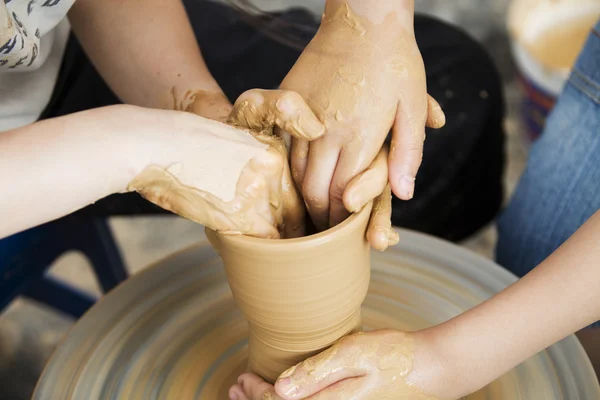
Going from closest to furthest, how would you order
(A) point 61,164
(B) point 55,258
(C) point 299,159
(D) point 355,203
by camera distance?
(A) point 61,164
(D) point 355,203
(C) point 299,159
(B) point 55,258

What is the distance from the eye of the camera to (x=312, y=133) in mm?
929

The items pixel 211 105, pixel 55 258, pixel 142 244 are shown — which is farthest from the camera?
pixel 142 244

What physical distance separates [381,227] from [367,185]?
64 mm

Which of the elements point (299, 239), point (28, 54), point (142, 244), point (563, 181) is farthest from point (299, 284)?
point (142, 244)

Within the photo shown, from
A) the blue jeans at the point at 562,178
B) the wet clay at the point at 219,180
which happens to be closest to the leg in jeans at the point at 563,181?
the blue jeans at the point at 562,178

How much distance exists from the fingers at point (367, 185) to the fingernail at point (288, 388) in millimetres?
270

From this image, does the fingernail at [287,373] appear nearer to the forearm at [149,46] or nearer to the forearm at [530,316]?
the forearm at [530,316]

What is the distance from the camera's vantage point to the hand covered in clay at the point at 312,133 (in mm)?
918

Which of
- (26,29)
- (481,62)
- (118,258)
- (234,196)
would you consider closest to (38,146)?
(234,196)

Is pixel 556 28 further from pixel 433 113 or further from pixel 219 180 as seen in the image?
pixel 219 180

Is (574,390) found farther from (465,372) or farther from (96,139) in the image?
(96,139)

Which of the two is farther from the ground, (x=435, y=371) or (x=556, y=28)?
(x=435, y=371)

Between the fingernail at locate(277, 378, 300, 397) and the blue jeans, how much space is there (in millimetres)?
744

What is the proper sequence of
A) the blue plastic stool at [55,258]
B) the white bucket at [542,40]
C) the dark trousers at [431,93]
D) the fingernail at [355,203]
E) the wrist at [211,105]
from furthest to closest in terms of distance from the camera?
the white bucket at [542,40] → the dark trousers at [431,93] → the blue plastic stool at [55,258] → the wrist at [211,105] → the fingernail at [355,203]
